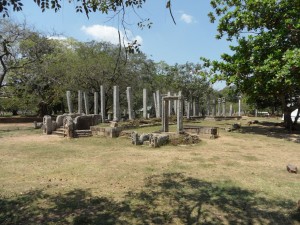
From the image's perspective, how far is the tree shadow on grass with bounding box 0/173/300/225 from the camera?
5.49m

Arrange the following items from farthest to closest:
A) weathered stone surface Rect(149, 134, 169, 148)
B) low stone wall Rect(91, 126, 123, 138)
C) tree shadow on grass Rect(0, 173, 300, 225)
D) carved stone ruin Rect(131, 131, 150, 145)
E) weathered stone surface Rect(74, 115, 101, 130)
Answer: weathered stone surface Rect(74, 115, 101, 130) → low stone wall Rect(91, 126, 123, 138) → carved stone ruin Rect(131, 131, 150, 145) → weathered stone surface Rect(149, 134, 169, 148) → tree shadow on grass Rect(0, 173, 300, 225)

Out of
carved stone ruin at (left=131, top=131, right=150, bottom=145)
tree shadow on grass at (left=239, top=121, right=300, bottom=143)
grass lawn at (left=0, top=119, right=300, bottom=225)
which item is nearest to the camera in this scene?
grass lawn at (left=0, top=119, right=300, bottom=225)

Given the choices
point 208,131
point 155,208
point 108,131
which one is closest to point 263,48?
point 208,131

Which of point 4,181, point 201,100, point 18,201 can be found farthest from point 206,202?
point 201,100

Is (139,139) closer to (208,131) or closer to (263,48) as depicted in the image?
(208,131)

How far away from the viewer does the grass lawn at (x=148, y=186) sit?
5684mm

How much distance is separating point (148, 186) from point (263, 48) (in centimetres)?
1328

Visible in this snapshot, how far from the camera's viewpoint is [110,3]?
5344 millimetres

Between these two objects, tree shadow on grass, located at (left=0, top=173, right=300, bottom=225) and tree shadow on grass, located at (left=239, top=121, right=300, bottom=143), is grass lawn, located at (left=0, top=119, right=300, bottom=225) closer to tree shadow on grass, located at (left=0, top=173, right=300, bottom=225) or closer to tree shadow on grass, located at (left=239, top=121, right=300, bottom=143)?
tree shadow on grass, located at (left=0, top=173, right=300, bottom=225)

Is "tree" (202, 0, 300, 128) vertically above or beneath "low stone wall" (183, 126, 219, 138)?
above

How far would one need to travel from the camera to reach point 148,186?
24.9 ft

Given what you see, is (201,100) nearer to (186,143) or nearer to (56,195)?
(186,143)

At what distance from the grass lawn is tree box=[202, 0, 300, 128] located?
5028 millimetres

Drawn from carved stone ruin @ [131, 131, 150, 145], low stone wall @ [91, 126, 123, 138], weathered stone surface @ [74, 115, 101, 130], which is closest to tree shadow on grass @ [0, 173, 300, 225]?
carved stone ruin @ [131, 131, 150, 145]
